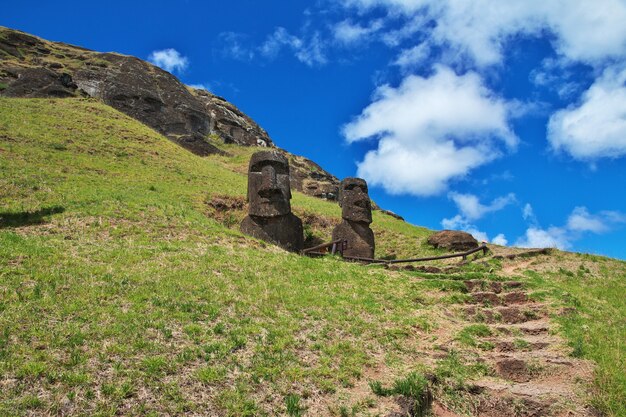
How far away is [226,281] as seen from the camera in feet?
41.8

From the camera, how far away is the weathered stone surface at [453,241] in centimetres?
2758

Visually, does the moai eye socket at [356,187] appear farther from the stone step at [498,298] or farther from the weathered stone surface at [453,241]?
the stone step at [498,298]

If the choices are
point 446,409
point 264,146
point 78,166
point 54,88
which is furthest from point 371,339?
point 264,146

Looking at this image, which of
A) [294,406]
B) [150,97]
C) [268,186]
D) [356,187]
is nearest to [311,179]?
[150,97]

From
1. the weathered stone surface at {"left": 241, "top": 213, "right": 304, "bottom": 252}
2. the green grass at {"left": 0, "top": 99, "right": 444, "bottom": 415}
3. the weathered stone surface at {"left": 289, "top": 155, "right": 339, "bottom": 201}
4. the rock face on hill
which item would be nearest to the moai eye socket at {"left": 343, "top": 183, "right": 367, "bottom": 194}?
the weathered stone surface at {"left": 241, "top": 213, "right": 304, "bottom": 252}

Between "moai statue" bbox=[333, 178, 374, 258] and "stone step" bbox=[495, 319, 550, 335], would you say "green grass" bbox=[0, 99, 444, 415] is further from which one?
"moai statue" bbox=[333, 178, 374, 258]

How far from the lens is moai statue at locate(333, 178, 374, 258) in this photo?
23.7 m

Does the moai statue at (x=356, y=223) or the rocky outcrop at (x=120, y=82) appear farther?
the rocky outcrop at (x=120, y=82)

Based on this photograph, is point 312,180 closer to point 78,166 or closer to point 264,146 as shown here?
point 264,146

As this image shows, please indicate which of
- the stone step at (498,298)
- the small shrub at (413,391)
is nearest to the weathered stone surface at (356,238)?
the stone step at (498,298)

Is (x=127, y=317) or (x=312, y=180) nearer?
(x=127, y=317)

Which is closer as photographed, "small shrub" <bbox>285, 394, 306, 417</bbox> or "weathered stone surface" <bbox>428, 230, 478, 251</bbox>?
"small shrub" <bbox>285, 394, 306, 417</bbox>

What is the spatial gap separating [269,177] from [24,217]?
33.1 ft

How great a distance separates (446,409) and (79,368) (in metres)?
6.21
